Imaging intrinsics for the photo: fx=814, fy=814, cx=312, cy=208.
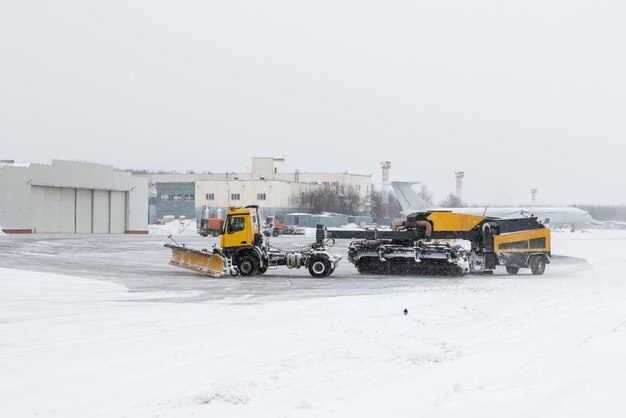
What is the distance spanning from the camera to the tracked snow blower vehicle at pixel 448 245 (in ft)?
96.5


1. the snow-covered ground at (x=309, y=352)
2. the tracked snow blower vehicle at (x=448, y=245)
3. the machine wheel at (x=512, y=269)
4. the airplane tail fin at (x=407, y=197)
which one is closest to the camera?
the snow-covered ground at (x=309, y=352)

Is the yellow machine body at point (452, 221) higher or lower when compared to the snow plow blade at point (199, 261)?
higher

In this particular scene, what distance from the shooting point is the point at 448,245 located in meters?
29.6

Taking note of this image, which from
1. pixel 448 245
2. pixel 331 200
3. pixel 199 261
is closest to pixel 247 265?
pixel 199 261

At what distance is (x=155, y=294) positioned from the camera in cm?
2108

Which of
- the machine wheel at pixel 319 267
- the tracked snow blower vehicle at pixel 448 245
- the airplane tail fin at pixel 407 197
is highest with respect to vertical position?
the airplane tail fin at pixel 407 197

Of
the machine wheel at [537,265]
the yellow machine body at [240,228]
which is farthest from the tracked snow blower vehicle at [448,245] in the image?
the yellow machine body at [240,228]

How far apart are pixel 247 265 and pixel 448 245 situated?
7.33 m

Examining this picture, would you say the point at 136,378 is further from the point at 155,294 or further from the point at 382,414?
the point at 155,294

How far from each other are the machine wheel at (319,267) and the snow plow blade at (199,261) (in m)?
3.25

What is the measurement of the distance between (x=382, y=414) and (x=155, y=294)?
1412 cm

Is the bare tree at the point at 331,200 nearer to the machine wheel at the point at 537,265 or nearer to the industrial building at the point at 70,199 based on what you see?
the industrial building at the point at 70,199

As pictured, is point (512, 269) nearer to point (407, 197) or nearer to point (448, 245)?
point (448, 245)

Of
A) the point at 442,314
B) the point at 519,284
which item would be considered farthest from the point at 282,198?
the point at 442,314
